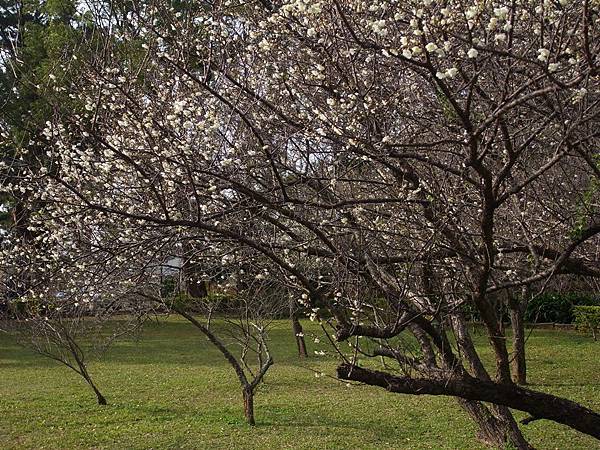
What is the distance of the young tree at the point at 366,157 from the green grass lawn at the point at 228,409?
8.89 feet

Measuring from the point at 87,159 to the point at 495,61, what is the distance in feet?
8.46

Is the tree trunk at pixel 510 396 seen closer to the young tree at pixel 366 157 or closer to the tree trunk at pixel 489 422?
the young tree at pixel 366 157

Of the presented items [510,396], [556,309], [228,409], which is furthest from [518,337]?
[556,309]

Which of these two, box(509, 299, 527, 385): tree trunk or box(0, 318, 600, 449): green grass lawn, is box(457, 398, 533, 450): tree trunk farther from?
box(509, 299, 527, 385): tree trunk

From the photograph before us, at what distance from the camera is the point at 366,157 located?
320 centimetres

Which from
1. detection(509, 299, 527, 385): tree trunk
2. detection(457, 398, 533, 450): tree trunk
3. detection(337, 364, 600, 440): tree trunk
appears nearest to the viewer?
detection(337, 364, 600, 440): tree trunk

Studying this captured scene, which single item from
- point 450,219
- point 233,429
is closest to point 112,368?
point 233,429

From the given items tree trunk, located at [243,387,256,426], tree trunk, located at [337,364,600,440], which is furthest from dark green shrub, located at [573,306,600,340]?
tree trunk, located at [337,364,600,440]

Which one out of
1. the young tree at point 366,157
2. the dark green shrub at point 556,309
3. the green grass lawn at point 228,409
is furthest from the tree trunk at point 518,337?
the dark green shrub at point 556,309

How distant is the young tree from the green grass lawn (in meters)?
2.71

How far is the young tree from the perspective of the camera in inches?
112

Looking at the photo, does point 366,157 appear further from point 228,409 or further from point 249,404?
point 228,409

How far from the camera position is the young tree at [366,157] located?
286cm

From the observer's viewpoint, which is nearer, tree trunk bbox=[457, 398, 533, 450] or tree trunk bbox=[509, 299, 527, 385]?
tree trunk bbox=[457, 398, 533, 450]
